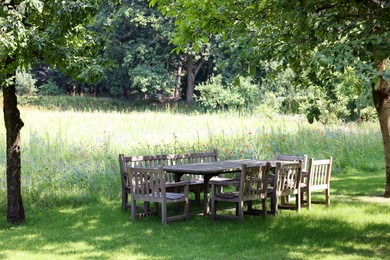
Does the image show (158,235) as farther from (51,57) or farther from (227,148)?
(227,148)

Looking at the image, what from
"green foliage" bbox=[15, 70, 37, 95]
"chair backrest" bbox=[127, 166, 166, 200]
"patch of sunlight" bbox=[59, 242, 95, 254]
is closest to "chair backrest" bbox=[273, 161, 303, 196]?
"chair backrest" bbox=[127, 166, 166, 200]

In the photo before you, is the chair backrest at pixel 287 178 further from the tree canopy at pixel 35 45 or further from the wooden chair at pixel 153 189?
the tree canopy at pixel 35 45

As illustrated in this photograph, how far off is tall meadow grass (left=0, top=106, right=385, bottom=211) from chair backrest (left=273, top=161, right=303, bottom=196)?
3.64 m

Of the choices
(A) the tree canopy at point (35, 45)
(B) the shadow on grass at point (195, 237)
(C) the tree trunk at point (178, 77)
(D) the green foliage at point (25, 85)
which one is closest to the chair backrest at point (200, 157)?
(B) the shadow on grass at point (195, 237)

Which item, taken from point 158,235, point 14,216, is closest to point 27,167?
point 14,216

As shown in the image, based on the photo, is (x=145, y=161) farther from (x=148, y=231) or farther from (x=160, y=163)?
(x=148, y=231)

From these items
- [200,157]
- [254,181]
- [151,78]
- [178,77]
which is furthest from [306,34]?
[178,77]

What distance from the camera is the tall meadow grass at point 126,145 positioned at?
454 inches

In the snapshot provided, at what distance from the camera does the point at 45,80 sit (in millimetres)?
55156

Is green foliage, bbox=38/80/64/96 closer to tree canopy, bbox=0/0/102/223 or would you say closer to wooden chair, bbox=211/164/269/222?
tree canopy, bbox=0/0/102/223

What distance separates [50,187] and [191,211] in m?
2.86

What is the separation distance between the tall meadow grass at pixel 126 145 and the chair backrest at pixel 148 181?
2.33 m

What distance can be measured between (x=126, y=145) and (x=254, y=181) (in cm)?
601

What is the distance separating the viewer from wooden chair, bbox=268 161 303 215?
952 cm
